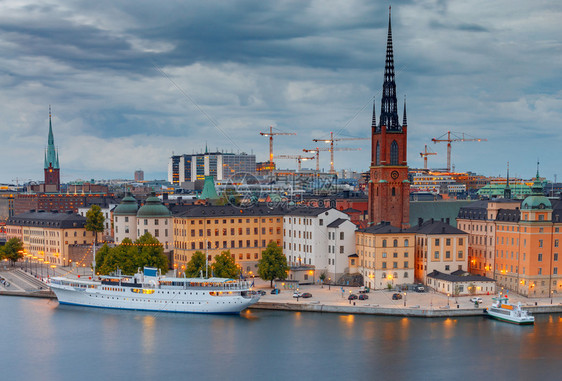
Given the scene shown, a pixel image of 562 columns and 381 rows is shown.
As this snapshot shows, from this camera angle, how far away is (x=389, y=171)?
102125 mm

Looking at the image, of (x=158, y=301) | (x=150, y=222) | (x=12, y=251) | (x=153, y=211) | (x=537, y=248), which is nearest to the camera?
(x=537, y=248)

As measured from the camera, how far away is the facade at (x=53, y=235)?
113 meters

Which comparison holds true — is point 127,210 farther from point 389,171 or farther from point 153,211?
point 389,171

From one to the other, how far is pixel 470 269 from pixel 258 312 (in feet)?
86.3

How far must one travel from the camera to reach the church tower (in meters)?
102

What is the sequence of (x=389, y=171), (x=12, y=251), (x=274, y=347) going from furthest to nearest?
(x=12, y=251), (x=389, y=171), (x=274, y=347)

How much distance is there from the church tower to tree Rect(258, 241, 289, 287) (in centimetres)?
2174

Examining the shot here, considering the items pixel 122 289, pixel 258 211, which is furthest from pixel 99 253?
pixel 258 211

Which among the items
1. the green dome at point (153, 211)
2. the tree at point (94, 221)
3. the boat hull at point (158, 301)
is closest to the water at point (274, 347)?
the boat hull at point (158, 301)

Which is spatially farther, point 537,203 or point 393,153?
point 393,153

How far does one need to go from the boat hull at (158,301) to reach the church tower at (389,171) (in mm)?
31010

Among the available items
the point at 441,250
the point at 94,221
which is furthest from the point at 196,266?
the point at 94,221

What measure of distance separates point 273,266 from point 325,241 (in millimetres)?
8282

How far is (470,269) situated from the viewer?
89.1m
